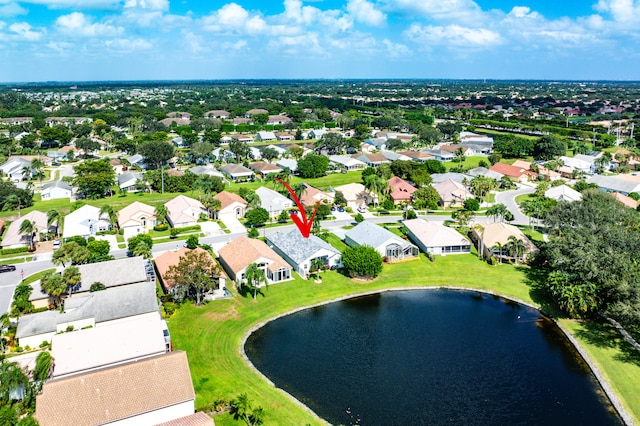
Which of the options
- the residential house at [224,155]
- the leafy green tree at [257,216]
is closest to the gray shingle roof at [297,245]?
the leafy green tree at [257,216]

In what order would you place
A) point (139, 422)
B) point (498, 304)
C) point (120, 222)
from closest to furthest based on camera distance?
1. point (139, 422)
2. point (498, 304)
3. point (120, 222)

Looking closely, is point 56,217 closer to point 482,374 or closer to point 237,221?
point 237,221

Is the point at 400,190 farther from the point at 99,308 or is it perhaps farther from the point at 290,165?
the point at 99,308

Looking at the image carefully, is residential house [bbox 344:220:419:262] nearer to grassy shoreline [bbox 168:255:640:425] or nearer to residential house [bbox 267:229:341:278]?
grassy shoreline [bbox 168:255:640:425]

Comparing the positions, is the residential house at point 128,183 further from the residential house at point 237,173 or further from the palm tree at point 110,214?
the palm tree at point 110,214

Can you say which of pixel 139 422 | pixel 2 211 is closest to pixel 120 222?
pixel 2 211

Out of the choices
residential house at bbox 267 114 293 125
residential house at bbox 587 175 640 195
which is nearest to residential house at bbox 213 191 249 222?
residential house at bbox 587 175 640 195
